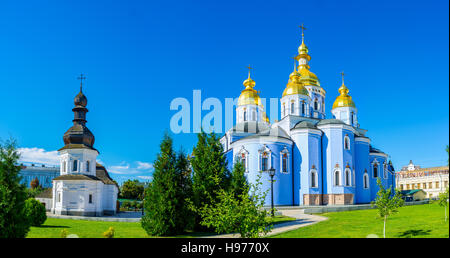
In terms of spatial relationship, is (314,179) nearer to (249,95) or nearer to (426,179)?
(249,95)

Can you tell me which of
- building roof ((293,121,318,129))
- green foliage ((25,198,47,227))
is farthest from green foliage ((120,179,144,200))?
green foliage ((25,198,47,227))

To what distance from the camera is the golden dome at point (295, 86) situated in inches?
1532

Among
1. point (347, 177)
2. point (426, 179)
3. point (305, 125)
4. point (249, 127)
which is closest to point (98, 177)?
point (249, 127)

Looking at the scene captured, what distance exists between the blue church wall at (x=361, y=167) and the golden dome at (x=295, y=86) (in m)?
7.68

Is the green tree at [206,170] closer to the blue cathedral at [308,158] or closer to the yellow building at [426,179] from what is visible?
the blue cathedral at [308,158]

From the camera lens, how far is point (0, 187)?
13.4 metres

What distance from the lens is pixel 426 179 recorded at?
55875 millimetres

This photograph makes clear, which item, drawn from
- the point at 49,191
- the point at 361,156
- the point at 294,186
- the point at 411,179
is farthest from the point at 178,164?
the point at 411,179

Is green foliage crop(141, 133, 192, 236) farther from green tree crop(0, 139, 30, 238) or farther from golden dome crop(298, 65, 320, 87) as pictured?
golden dome crop(298, 65, 320, 87)

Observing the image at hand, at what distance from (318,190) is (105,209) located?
2041 centimetres

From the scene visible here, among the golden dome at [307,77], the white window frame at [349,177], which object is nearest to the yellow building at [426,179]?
the golden dome at [307,77]

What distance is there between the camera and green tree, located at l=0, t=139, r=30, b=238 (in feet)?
43.0
